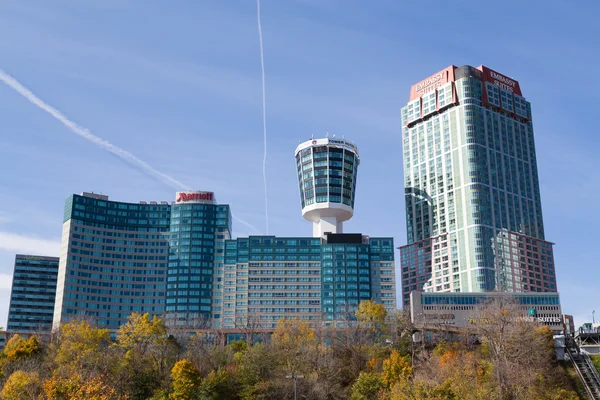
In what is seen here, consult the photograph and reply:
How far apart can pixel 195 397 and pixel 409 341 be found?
55334mm

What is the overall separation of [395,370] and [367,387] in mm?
7173

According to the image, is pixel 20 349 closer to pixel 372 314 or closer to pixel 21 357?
pixel 21 357

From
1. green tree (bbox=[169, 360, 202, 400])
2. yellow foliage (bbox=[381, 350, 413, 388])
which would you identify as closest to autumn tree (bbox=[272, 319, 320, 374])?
yellow foliage (bbox=[381, 350, 413, 388])

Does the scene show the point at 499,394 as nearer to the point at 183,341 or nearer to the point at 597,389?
the point at 597,389

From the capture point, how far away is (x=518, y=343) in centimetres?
13875

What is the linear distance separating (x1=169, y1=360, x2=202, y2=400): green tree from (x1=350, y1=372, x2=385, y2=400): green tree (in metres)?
28.0

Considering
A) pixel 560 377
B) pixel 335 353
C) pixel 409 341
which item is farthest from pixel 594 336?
pixel 335 353

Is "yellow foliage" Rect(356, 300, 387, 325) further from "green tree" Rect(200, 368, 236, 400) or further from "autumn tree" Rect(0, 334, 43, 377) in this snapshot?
"autumn tree" Rect(0, 334, 43, 377)

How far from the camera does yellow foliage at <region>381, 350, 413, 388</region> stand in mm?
130625

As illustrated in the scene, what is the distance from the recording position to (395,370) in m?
134

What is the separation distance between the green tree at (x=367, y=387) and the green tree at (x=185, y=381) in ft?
91.9

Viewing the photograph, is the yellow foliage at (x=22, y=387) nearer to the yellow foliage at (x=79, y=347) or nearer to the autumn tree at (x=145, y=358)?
the yellow foliage at (x=79, y=347)

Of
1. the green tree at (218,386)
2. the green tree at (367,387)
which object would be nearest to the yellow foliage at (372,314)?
the green tree at (367,387)

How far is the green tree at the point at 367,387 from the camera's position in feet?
419
